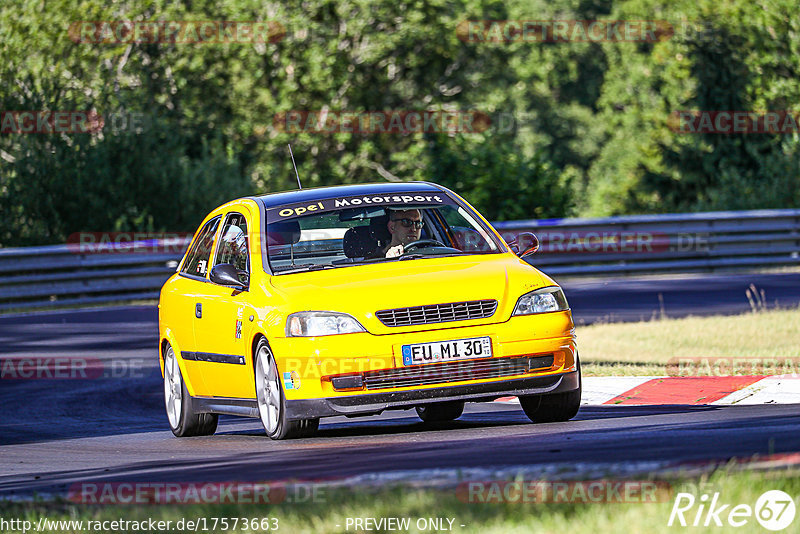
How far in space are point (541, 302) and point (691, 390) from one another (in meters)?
2.31

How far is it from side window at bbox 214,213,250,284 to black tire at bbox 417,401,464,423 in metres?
1.66

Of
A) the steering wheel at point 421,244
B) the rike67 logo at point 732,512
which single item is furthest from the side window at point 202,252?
the rike67 logo at point 732,512

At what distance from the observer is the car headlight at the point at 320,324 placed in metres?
8.25

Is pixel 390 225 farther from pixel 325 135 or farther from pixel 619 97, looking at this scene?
pixel 619 97

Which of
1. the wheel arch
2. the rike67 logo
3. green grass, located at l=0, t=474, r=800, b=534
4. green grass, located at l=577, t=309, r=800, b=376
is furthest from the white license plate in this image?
green grass, located at l=577, t=309, r=800, b=376

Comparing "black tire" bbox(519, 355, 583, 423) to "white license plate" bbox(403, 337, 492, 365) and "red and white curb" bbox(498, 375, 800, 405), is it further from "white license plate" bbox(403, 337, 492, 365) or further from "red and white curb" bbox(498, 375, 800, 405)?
"red and white curb" bbox(498, 375, 800, 405)

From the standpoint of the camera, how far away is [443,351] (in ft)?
27.0

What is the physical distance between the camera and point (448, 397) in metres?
8.25

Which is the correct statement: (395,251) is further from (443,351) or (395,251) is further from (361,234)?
(443,351)

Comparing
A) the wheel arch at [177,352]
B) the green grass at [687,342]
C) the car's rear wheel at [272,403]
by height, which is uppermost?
the car's rear wheel at [272,403]

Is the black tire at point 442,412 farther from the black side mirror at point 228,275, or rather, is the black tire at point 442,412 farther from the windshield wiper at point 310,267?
the black side mirror at point 228,275

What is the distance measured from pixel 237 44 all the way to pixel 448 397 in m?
31.9

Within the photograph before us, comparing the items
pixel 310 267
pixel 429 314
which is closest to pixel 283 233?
pixel 310 267

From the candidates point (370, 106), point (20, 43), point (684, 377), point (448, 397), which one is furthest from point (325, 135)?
point (448, 397)
